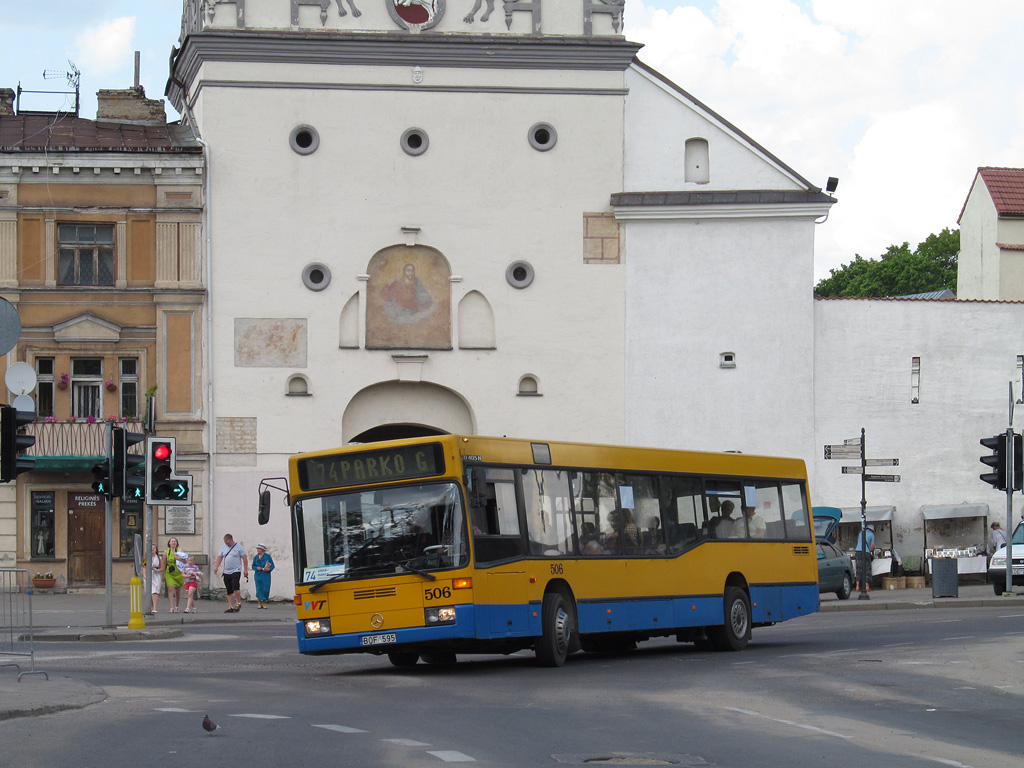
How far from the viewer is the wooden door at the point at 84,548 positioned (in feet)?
124

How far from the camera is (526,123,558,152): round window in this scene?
1574 inches

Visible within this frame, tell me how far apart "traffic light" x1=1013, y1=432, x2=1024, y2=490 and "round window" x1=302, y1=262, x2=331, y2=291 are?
17.2 m

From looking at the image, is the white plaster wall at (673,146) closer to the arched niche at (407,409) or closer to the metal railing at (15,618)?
the arched niche at (407,409)

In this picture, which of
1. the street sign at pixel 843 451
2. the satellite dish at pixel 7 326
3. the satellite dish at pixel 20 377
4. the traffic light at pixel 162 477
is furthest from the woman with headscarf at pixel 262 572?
the satellite dish at pixel 7 326

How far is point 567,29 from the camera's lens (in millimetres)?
39906

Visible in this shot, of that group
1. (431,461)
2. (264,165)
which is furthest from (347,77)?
(431,461)

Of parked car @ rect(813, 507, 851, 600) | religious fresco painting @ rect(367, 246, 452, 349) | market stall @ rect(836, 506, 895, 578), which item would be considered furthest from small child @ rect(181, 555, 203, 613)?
market stall @ rect(836, 506, 895, 578)

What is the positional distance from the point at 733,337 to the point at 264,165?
42.0ft

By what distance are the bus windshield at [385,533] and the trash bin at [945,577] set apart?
19206 mm

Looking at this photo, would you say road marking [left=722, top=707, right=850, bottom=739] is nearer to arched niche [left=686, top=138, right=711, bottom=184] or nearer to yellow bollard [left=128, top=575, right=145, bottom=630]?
yellow bollard [left=128, top=575, right=145, bottom=630]

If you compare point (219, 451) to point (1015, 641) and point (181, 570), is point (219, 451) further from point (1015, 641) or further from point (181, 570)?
point (1015, 641)

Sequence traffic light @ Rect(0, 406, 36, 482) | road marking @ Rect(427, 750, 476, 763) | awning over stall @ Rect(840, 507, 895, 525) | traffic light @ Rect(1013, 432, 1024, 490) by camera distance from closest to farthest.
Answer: road marking @ Rect(427, 750, 476, 763) → traffic light @ Rect(0, 406, 36, 482) → traffic light @ Rect(1013, 432, 1024, 490) → awning over stall @ Rect(840, 507, 895, 525)

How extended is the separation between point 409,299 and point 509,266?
8.85ft

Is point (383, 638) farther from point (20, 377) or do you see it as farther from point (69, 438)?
point (69, 438)
